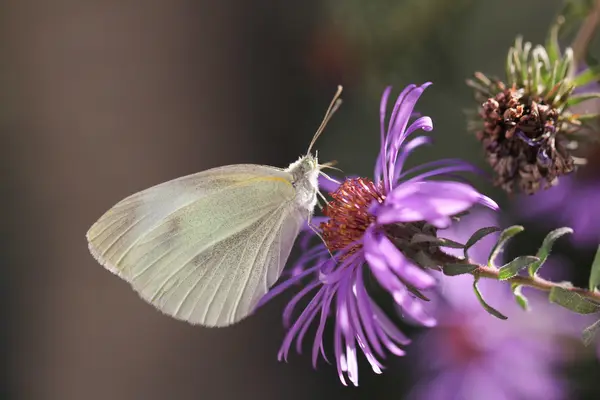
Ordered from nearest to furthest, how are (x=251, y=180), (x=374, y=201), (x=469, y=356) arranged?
(x=374, y=201), (x=251, y=180), (x=469, y=356)

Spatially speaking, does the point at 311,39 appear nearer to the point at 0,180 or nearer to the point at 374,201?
the point at 0,180

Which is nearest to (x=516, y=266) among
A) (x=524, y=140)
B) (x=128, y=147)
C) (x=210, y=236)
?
(x=524, y=140)

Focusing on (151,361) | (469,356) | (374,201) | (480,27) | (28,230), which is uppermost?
(480,27)

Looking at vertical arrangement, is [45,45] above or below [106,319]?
above

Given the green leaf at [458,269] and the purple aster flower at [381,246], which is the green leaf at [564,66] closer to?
the purple aster flower at [381,246]

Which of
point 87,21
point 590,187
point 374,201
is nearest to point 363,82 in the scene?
point 590,187

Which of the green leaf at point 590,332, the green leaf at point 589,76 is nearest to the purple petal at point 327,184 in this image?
the green leaf at point 589,76

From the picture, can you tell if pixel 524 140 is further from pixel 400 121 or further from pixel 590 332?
pixel 590 332
